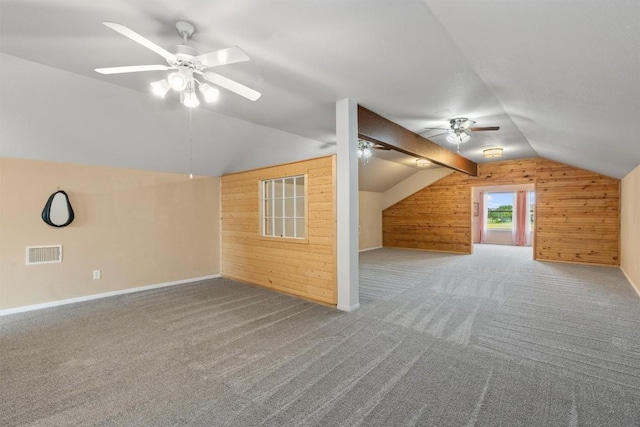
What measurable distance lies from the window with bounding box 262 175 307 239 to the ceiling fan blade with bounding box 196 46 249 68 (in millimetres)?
2711

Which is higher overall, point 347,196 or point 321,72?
point 321,72

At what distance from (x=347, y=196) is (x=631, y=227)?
5249 millimetres

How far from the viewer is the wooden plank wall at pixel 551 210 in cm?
653

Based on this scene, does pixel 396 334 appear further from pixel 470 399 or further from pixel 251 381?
pixel 251 381

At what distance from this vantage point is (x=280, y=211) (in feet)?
16.5

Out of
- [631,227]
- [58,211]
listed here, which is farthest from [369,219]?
[58,211]

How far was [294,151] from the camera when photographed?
544cm

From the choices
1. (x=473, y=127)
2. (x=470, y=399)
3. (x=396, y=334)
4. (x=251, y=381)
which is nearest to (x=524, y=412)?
(x=470, y=399)

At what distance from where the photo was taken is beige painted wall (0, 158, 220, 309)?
12.4 ft

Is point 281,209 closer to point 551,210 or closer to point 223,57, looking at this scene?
point 223,57

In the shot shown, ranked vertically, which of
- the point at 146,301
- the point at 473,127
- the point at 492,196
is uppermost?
the point at 473,127

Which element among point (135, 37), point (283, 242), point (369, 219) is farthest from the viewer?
point (369, 219)

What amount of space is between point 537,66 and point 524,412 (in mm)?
2392

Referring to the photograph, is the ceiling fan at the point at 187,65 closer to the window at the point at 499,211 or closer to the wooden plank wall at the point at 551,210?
the wooden plank wall at the point at 551,210
